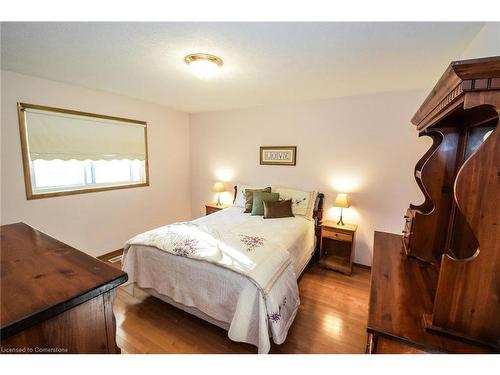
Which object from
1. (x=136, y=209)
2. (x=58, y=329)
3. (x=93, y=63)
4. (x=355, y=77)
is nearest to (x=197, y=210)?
(x=136, y=209)

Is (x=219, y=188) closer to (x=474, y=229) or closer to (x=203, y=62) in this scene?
(x=203, y=62)

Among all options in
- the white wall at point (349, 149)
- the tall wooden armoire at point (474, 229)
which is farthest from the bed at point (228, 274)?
the white wall at point (349, 149)

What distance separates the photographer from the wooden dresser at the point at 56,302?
0.58 metres

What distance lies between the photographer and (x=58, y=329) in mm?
645

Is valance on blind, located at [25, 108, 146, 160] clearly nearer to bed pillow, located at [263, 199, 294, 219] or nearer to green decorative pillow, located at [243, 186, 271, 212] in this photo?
green decorative pillow, located at [243, 186, 271, 212]

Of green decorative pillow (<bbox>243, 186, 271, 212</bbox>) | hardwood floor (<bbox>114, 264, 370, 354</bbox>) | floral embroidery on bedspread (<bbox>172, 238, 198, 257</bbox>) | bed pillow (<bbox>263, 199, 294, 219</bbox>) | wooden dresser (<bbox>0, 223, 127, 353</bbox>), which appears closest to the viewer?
wooden dresser (<bbox>0, 223, 127, 353</bbox>)

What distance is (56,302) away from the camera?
62cm

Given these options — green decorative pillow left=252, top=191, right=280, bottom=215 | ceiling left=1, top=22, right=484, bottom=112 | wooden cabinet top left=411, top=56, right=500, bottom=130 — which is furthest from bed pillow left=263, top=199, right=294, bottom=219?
wooden cabinet top left=411, top=56, right=500, bottom=130

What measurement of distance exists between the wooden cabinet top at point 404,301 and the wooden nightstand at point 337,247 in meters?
→ 1.31

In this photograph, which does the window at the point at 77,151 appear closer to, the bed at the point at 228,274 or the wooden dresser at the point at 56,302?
the bed at the point at 228,274

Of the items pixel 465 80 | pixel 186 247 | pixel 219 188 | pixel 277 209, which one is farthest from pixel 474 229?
pixel 219 188

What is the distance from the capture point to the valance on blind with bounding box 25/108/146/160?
8.00 ft
